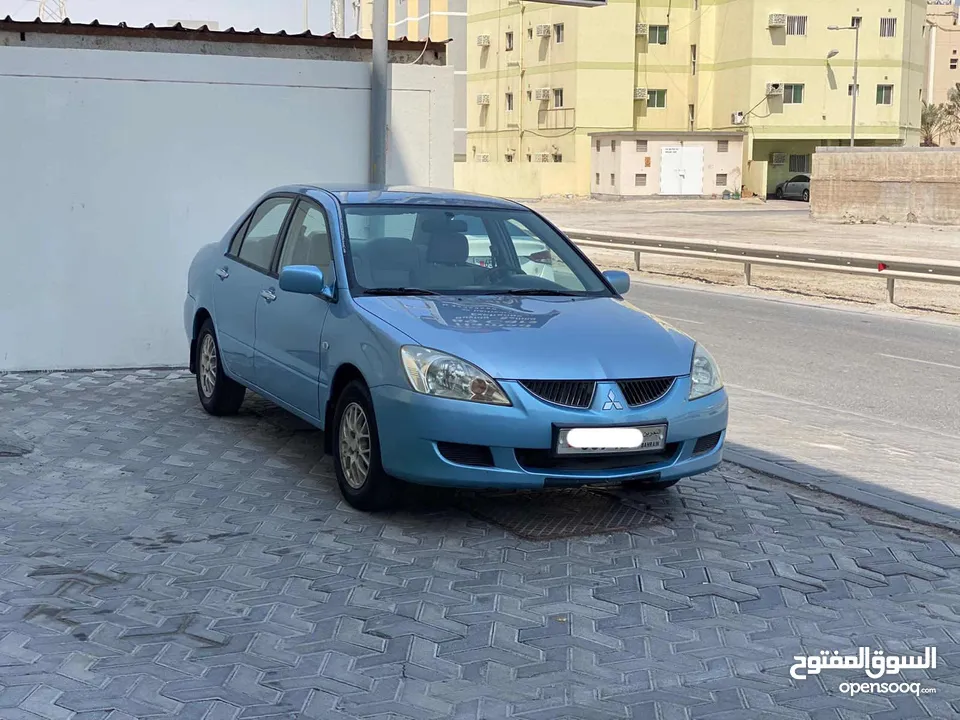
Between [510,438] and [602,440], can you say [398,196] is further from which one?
[602,440]

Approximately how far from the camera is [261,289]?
7621 millimetres

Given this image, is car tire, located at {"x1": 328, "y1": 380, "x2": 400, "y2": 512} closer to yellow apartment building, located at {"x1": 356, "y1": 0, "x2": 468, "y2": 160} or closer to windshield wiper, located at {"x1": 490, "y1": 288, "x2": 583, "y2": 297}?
windshield wiper, located at {"x1": 490, "y1": 288, "x2": 583, "y2": 297}

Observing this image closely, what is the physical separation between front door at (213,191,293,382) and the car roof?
10.9 inches

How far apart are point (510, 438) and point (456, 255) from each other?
1654mm

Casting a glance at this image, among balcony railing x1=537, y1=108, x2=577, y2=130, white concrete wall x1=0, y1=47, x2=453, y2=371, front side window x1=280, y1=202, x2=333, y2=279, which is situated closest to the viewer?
front side window x1=280, y1=202, x2=333, y2=279

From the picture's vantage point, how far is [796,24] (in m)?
67.3

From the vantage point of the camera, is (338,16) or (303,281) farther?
(338,16)

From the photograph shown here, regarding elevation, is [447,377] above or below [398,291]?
below

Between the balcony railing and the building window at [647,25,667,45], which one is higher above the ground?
the building window at [647,25,667,45]

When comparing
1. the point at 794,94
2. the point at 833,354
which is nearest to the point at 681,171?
the point at 794,94

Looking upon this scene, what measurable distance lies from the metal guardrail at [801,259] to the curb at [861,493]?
36.4ft

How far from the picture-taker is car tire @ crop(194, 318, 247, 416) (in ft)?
27.5

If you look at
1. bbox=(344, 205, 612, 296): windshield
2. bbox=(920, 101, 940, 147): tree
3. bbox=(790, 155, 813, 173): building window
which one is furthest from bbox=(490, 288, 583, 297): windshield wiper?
bbox=(920, 101, 940, 147): tree

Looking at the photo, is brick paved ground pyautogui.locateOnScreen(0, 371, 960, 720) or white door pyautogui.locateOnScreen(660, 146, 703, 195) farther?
white door pyautogui.locateOnScreen(660, 146, 703, 195)
